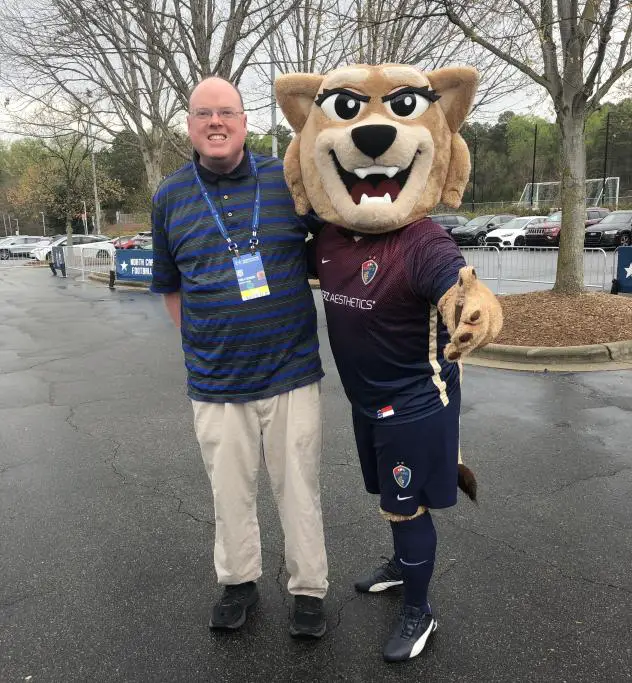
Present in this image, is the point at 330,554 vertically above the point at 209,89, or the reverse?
the point at 209,89

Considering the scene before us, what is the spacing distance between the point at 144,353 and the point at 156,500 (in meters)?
4.49

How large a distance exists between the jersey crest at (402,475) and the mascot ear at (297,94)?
135cm

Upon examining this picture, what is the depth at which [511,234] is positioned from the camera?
25.9 meters

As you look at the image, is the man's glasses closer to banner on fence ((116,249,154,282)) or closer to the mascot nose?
the mascot nose

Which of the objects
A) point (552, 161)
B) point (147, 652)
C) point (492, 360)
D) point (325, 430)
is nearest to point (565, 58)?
point (492, 360)

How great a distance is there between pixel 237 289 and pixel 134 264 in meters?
15.3

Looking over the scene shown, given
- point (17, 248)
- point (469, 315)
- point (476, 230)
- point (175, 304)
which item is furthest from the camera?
point (17, 248)

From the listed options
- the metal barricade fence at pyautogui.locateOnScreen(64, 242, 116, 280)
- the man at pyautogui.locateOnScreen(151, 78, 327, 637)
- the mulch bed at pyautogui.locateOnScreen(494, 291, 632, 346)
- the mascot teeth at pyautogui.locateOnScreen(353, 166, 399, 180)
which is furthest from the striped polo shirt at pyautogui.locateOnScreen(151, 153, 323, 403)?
the metal barricade fence at pyautogui.locateOnScreen(64, 242, 116, 280)

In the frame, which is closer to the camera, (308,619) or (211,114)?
(211,114)

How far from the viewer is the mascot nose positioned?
2039 mm

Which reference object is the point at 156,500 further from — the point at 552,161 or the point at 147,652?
the point at 552,161

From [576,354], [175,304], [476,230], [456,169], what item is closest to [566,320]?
[576,354]

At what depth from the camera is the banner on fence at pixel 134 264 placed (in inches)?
648

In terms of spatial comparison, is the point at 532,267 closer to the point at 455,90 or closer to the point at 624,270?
the point at 624,270
